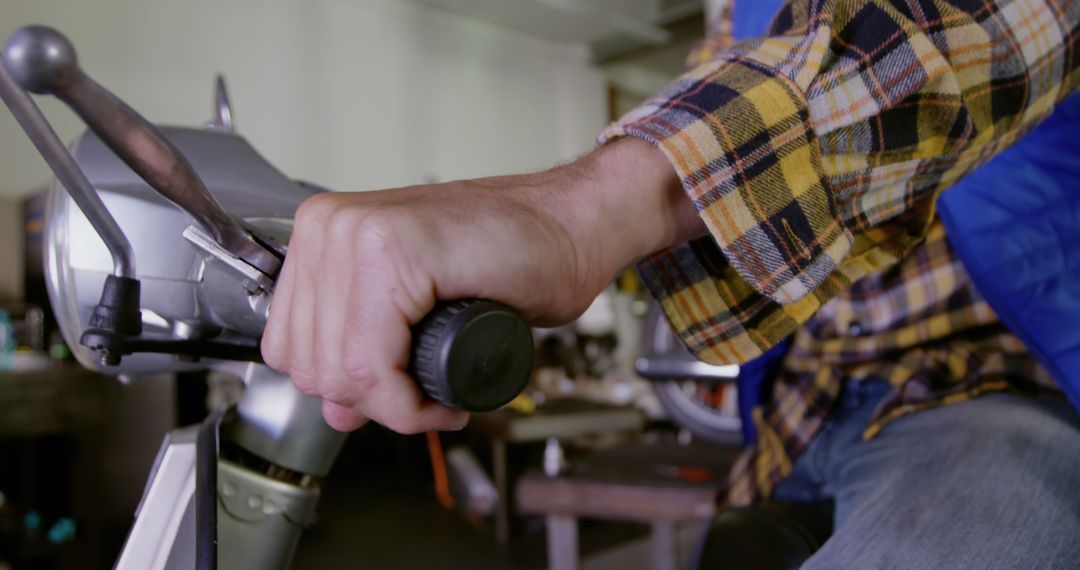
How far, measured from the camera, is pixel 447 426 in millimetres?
311

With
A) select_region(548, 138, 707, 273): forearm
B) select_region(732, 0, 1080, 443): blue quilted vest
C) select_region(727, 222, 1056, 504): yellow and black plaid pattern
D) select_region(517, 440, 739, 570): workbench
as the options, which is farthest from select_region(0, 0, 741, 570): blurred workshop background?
select_region(732, 0, 1080, 443): blue quilted vest

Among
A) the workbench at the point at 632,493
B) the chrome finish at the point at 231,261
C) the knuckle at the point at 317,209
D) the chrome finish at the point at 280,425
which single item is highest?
the knuckle at the point at 317,209

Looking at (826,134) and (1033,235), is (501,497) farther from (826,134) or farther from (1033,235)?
(826,134)

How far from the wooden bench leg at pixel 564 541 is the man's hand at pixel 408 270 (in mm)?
1006

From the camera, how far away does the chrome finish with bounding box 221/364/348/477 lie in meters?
0.43

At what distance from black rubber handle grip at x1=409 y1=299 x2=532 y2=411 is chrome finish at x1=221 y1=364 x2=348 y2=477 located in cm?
17

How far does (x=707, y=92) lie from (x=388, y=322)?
0.71 feet

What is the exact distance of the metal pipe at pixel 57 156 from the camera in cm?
28

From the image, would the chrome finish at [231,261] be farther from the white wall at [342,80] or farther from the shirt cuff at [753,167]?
the white wall at [342,80]

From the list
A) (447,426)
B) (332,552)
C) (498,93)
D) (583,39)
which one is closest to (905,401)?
(447,426)

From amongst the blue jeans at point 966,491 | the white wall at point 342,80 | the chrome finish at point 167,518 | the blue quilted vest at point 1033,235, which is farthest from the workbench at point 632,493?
the white wall at point 342,80

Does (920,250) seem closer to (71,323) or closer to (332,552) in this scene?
(71,323)

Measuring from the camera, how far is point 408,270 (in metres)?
0.28

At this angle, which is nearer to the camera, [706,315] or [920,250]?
[706,315]
